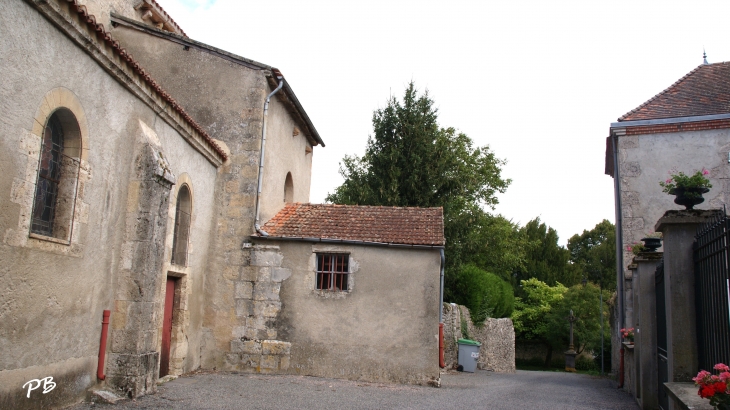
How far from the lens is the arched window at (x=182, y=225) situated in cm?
1089

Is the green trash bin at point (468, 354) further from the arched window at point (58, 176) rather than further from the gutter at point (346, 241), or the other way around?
the arched window at point (58, 176)

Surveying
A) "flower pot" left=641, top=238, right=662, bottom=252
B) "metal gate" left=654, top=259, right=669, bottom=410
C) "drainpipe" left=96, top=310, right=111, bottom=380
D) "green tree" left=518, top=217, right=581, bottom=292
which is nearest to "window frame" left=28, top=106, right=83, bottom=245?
"drainpipe" left=96, top=310, right=111, bottom=380

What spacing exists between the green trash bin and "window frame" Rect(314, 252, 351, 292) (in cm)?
739

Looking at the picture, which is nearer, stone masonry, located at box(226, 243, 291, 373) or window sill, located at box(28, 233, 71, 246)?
window sill, located at box(28, 233, 71, 246)

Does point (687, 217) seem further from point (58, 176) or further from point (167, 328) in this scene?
point (167, 328)

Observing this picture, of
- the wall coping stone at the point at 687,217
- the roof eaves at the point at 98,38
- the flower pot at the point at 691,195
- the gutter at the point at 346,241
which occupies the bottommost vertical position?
the wall coping stone at the point at 687,217

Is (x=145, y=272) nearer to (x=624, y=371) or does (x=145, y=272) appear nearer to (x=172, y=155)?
(x=172, y=155)

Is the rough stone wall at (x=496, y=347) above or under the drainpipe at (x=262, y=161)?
under

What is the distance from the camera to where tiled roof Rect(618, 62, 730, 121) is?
14.4 m

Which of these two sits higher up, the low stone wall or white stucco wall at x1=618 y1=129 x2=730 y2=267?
white stucco wall at x1=618 y1=129 x2=730 y2=267

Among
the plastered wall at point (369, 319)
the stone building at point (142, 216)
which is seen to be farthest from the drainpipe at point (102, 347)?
the plastered wall at point (369, 319)

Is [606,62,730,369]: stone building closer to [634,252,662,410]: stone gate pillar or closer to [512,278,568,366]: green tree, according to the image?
[634,252,662,410]: stone gate pillar

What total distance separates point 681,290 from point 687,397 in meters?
1.61

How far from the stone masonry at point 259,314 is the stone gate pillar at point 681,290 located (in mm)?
7723
